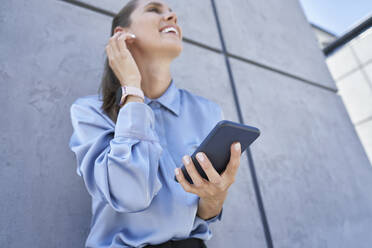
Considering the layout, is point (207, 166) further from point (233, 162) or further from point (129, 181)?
point (129, 181)

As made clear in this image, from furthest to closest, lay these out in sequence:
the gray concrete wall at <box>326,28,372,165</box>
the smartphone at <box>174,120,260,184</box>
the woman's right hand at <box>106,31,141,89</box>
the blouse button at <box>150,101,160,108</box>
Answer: the gray concrete wall at <box>326,28,372,165</box> < the blouse button at <box>150,101,160,108</box> < the woman's right hand at <box>106,31,141,89</box> < the smartphone at <box>174,120,260,184</box>

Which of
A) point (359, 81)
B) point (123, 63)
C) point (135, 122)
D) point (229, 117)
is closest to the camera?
point (135, 122)

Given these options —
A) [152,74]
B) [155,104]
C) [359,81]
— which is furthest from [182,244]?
[359,81]

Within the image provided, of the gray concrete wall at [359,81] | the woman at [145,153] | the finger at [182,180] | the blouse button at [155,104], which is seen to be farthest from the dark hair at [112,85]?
the gray concrete wall at [359,81]

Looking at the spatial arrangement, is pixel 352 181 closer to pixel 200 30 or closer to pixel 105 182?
pixel 200 30

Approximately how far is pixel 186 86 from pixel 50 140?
0.62m

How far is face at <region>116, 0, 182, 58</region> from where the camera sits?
0.80m

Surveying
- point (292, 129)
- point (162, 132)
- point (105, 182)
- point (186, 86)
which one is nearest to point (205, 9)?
point (186, 86)

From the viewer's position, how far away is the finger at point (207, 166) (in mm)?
470

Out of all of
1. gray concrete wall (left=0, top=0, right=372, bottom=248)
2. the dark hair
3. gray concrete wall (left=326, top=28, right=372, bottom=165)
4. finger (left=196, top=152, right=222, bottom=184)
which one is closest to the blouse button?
the dark hair

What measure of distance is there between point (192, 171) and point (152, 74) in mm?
455

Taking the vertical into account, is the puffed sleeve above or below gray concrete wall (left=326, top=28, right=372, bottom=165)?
below

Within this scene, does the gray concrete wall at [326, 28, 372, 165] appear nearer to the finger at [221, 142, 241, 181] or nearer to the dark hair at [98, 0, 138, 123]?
the dark hair at [98, 0, 138, 123]

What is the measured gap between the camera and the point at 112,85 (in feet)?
2.61
